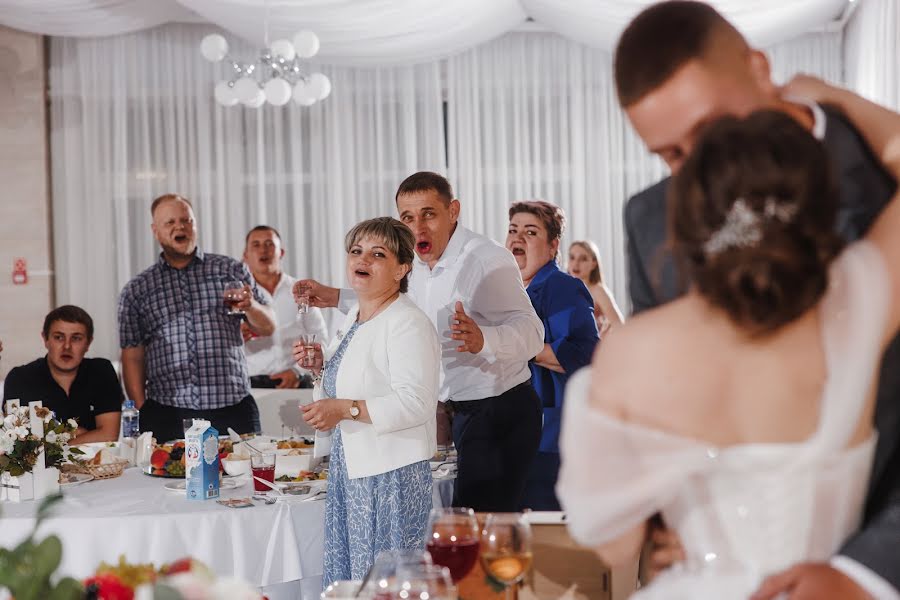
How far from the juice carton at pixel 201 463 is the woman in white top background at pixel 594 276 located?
3797 mm

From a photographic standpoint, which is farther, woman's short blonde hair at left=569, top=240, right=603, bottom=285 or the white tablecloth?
woman's short blonde hair at left=569, top=240, right=603, bottom=285

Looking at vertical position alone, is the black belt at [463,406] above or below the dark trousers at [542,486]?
above

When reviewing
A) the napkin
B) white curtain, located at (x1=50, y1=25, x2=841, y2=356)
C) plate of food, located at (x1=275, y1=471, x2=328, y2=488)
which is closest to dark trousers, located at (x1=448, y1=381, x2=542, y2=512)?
plate of food, located at (x1=275, y1=471, x2=328, y2=488)

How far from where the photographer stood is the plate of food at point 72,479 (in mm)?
3094

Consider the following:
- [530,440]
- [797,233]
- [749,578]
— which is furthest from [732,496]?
[530,440]

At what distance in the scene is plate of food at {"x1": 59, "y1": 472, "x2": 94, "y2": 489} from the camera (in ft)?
10.2

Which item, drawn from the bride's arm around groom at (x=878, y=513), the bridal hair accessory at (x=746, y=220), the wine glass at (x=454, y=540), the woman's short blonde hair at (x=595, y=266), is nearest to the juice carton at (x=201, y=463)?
the wine glass at (x=454, y=540)

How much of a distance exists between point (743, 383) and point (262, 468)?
81.8 inches

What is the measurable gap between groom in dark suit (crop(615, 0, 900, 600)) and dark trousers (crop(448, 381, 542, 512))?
2.03 metres

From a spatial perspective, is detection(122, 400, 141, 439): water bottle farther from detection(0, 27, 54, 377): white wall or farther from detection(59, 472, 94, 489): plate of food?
detection(0, 27, 54, 377): white wall

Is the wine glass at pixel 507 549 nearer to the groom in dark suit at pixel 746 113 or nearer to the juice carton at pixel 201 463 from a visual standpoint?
the groom in dark suit at pixel 746 113

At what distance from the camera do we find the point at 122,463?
322 centimetres

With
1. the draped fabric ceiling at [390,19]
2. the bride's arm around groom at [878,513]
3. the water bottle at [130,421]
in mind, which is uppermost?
the draped fabric ceiling at [390,19]

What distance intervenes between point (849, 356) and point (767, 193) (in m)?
0.24
